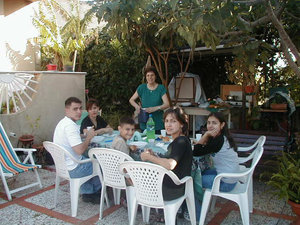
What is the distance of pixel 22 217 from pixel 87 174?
3.05 ft

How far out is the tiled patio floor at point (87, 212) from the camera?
3.37 meters

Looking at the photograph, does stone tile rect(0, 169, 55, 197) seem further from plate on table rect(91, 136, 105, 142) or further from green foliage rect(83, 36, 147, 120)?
green foliage rect(83, 36, 147, 120)

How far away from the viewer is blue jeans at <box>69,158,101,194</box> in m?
3.48

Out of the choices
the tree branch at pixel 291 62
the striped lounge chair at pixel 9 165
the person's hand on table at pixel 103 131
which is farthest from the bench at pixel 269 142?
the striped lounge chair at pixel 9 165

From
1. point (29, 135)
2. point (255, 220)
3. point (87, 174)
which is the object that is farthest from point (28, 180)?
point (255, 220)

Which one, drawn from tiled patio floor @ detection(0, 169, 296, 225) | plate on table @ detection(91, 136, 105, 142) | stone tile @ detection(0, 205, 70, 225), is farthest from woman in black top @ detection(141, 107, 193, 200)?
stone tile @ detection(0, 205, 70, 225)

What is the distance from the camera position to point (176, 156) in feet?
8.68

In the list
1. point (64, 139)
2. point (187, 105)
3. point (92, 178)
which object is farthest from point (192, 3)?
point (187, 105)

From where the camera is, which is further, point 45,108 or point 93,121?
point 45,108

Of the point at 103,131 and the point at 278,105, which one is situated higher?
the point at 278,105

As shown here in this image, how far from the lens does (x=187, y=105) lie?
7078mm

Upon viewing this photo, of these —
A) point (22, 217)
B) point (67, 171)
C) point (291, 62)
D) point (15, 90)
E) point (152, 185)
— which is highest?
point (291, 62)

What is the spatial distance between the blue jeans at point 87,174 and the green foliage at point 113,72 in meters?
4.52

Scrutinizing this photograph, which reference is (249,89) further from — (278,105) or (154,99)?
(154,99)
